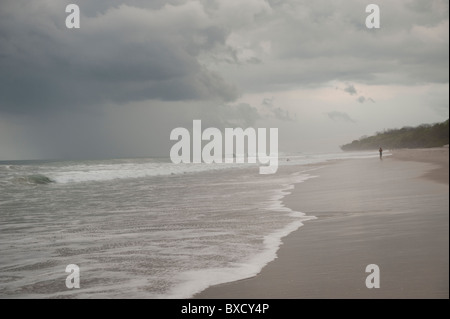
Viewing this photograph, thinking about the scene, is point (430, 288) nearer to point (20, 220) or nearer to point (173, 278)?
point (173, 278)

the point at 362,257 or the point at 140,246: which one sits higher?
the point at 362,257

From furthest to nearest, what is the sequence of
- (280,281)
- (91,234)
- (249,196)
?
(249,196), (91,234), (280,281)

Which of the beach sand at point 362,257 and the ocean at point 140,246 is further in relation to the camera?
the ocean at point 140,246

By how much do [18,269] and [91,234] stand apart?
2.98 meters

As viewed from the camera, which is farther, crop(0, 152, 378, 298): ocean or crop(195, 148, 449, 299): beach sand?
crop(0, 152, 378, 298): ocean

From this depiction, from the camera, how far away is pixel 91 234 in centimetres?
1041

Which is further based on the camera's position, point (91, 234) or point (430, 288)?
point (91, 234)

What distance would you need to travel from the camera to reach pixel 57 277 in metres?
6.75

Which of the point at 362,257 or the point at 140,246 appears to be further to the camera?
the point at 140,246
